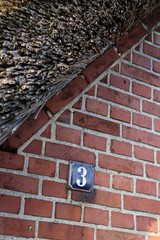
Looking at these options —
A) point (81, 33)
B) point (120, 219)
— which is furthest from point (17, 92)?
point (120, 219)

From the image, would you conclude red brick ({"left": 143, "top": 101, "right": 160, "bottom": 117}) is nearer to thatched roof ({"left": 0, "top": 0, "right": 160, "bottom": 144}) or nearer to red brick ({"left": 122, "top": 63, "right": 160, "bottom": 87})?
red brick ({"left": 122, "top": 63, "right": 160, "bottom": 87})

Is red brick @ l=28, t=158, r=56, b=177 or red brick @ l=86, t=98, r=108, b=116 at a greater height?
red brick @ l=86, t=98, r=108, b=116

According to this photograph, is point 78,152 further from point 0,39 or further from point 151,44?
point 151,44

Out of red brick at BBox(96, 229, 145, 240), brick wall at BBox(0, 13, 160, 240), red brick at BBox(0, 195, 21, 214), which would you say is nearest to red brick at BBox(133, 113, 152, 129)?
brick wall at BBox(0, 13, 160, 240)

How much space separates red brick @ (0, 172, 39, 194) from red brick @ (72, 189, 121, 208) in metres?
0.16

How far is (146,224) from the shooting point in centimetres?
159

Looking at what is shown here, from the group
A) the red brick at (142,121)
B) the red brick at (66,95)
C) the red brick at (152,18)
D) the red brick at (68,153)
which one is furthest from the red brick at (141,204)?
the red brick at (152,18)

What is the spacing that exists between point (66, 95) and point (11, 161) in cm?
35

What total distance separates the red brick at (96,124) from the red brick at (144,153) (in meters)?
0.11

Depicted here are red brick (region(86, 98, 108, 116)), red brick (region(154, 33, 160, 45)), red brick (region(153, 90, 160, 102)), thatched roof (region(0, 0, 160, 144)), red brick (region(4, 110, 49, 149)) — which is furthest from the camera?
red brick (region(154, 33, 160, 45))

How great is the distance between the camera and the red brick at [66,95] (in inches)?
59.8

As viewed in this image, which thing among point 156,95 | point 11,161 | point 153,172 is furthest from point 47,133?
point 156,95

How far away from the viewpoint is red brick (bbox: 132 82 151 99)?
1.78m

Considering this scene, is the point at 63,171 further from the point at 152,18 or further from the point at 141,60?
the point at 152,18
